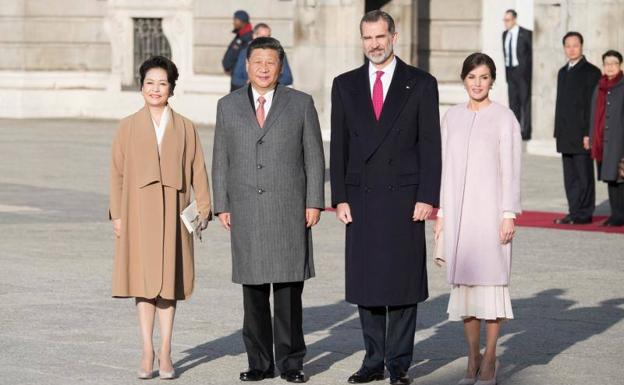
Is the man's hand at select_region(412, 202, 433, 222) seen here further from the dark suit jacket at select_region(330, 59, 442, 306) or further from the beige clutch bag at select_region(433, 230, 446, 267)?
the beige clutch bag at select_region(433, 230, 446, 267)

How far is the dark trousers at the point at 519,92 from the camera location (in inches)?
1033

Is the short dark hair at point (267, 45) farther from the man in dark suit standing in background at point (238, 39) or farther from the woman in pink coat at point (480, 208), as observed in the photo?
the man in dark suit standing in background at point (238, 39)

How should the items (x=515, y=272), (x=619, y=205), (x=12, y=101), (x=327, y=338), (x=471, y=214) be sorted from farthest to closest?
(x=12, y=101), (x=619, y=205), (x=515, y=272), (x=327, y=338), (x=471, y=214)

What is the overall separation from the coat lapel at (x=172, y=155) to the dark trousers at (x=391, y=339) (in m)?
1.12

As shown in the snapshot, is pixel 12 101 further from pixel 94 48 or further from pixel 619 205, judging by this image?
pixel 619 205

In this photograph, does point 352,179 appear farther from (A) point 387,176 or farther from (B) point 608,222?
(B) point 608,222

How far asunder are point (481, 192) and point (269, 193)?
3.41 feet

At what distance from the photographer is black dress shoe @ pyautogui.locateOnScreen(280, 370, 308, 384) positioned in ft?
29.7

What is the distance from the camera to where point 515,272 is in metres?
13.1

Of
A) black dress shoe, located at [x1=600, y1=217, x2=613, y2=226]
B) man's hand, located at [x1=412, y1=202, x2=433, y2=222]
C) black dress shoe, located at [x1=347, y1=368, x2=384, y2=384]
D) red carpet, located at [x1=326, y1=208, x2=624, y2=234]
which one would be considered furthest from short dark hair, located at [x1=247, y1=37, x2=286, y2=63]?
black dress shoe, located at [x1=600, y1=217, x2=613, y2=226]

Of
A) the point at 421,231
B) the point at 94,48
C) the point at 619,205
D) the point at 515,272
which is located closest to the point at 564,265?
the point at 515,272

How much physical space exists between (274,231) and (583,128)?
24.6 ft

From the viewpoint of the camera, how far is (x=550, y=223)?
1636cm

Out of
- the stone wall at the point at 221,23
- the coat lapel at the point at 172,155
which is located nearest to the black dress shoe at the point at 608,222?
the coat lapel at the point at 172,155
